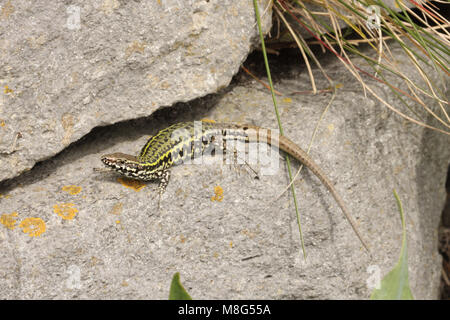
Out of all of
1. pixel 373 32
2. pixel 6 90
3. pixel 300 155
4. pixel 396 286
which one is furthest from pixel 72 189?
pixel 396 286

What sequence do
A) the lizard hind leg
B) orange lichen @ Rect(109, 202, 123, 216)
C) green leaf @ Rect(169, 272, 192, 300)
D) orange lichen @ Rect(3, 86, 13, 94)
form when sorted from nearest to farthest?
green leaf @ Rect(169, 272, 192, 300) < orange lichen @ Rect(3, 86, 13, 94) < orange lichen @ Rect(109, 202, 123, 216) < the lizard hind leg

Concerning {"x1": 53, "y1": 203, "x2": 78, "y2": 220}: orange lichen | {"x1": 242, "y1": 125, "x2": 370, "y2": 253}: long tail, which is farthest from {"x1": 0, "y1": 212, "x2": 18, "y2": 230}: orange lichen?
{"x1": 242, "y1": 125, "x2": 370, "y2": 253}: long tail

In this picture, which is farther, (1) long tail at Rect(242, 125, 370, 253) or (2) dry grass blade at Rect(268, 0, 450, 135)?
(2) dry grass blade at Rect(268, 0, 450, 135)

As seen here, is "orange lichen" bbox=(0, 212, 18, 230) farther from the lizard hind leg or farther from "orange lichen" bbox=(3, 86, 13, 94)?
the lizard hind leg

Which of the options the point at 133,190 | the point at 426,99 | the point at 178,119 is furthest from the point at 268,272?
the point at 426,99

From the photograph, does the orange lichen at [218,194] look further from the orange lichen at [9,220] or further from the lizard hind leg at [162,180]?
the orange lichen at [9,220]

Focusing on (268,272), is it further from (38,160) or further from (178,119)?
(38,160)
